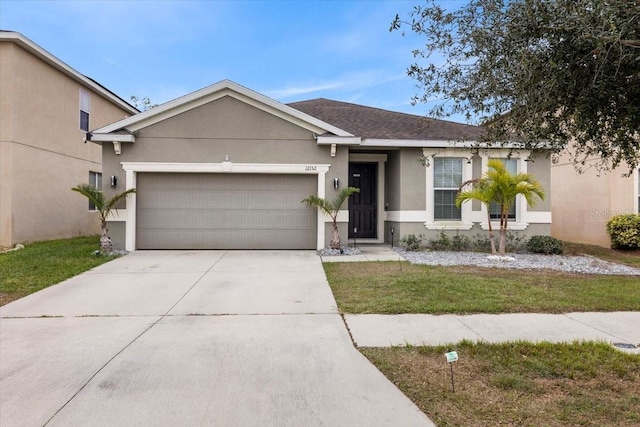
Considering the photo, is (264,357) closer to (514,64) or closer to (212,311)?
(212,311)

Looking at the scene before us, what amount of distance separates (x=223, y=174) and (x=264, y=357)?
8.16 meters

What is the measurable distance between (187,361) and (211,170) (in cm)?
795

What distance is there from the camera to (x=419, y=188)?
40.0 ft

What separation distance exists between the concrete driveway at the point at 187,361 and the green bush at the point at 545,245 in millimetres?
7637

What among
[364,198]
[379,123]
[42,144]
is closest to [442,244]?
[364,198]

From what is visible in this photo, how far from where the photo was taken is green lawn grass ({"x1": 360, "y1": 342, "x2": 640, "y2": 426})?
310 cm

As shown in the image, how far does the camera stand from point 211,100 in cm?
1138

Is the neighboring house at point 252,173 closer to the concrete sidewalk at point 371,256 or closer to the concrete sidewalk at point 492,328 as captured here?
the concrete sidewalk at point 371,256

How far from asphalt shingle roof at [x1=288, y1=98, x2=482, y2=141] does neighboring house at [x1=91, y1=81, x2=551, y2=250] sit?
113 mm

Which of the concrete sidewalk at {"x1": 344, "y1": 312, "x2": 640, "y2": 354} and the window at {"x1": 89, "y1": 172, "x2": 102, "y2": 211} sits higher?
the window at {"x1": 89, "y1": 172, "x2": 102, "y2": 211}

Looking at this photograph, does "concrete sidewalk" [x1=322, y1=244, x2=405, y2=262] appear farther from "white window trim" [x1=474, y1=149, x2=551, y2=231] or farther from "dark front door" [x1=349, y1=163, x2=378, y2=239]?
"white window trim" [x1=474, y1=149, x2=551, y2=231]

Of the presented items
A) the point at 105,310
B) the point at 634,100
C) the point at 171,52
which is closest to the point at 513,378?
the point at 634,100

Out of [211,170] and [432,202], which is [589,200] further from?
[211,170]

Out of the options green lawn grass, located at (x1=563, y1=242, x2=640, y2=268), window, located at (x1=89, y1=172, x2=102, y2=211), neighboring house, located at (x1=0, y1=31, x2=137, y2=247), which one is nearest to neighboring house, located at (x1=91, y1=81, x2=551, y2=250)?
green lawn grass, located at (x1=563, y1=242, x2=640, y2=268)
